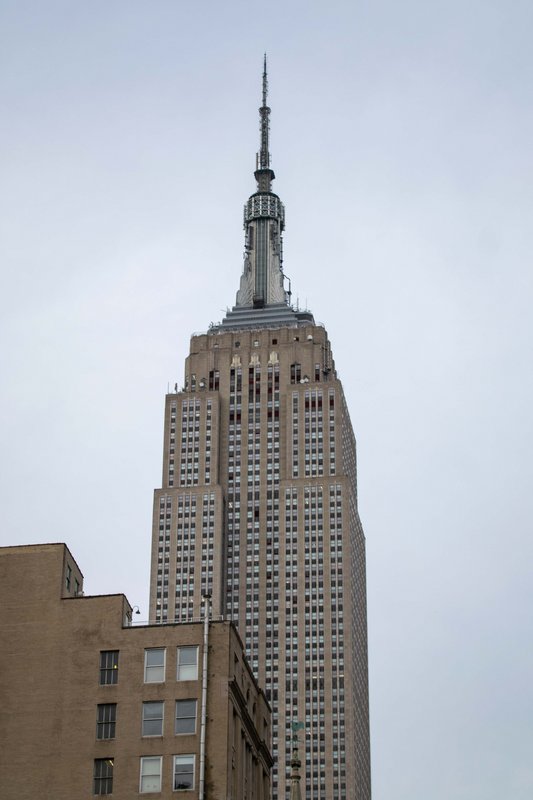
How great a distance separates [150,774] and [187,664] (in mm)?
7769

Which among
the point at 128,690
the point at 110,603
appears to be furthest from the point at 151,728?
the point at 110,603

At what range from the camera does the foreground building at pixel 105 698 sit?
330ft

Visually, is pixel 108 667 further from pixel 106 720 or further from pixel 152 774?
pixel 152 774

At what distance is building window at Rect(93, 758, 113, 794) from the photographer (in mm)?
100250

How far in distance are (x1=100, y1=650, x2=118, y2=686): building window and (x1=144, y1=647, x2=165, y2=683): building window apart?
85.9 inches

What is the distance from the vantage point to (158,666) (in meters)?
103

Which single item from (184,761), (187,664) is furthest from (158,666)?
(184,761)

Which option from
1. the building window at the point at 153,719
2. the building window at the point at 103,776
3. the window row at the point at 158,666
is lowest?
the building window at the point at 103,776

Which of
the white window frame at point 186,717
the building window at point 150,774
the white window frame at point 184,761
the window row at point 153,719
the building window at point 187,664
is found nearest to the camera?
the white window frame at point 184,761

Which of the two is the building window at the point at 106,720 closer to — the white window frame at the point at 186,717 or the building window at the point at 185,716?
the white window frame at the point at 186,717

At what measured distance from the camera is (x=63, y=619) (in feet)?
348

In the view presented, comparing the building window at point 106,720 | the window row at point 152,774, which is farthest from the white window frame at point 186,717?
the building window at point 106,720

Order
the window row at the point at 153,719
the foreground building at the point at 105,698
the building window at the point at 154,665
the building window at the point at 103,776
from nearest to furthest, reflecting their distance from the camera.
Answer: the building window at the point at 103,776, the foreground building at the point at 105,698, the window row at the point at 153,719, the building window at the point at 154,665

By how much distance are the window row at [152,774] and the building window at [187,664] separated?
5382mm
